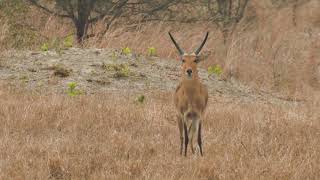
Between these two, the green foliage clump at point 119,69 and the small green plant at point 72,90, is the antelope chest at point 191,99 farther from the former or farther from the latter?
the green foliage clump at point 119,69

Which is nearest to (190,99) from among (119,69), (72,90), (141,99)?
(141,99)

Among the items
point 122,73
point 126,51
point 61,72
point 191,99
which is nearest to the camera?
point 191,99

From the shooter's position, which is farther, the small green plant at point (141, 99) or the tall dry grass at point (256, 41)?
the tall dry grass at point (256, 41)

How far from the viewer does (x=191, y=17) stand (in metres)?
17.7

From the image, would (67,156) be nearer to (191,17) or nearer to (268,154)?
(268,154)

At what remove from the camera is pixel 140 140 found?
743cm

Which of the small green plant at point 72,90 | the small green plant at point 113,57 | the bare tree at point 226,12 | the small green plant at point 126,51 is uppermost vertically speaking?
the bare tree at point 226,12

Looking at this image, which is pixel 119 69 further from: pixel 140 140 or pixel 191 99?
pixel 191 99

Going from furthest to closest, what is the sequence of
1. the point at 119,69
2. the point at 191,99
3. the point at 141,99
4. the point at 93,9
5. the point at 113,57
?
1. the point at 93,9
2. the point at 113,57
3. the point at 119,69
4. the point at 141,99
5. the point at 191,99

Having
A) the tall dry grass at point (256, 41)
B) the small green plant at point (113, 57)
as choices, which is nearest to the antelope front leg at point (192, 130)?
the small green plant at point (113, 57)

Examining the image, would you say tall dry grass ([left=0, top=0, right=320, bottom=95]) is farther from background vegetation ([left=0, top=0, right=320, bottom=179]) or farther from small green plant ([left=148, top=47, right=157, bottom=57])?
small green plant ([left=148, top=47, right=157, bottom=57])

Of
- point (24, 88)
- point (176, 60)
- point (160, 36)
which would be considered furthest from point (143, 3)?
point (24, 88)

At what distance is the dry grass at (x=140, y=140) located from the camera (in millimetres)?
6215

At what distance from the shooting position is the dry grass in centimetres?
621
